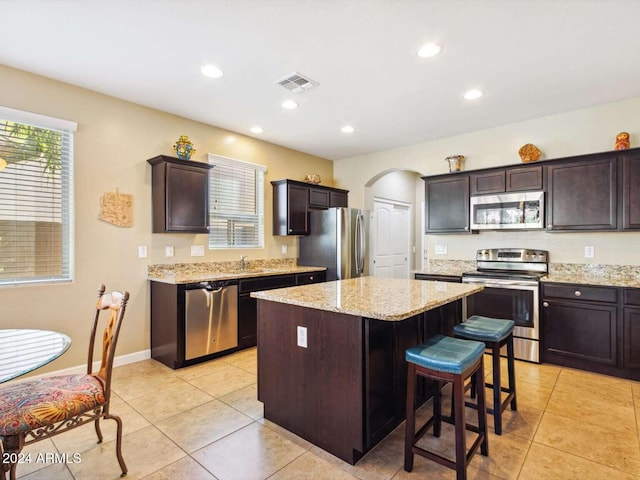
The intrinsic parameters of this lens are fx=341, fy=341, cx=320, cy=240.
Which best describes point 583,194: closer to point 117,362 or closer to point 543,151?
point 543,151

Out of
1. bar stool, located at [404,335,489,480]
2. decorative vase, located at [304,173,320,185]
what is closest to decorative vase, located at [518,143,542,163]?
decorative vase, located at [304,173,320,185]

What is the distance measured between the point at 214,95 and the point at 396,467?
347 centimetres

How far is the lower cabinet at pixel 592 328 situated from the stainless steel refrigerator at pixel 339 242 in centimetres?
231

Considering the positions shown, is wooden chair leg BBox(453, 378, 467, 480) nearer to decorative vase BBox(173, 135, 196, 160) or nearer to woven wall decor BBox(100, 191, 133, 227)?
woven wall decor BBox(100, 191, 133, 227)

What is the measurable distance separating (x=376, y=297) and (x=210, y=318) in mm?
2118

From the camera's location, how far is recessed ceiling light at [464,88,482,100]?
3344 millimetres

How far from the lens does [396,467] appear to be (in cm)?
193

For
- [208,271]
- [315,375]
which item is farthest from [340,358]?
[208,271]

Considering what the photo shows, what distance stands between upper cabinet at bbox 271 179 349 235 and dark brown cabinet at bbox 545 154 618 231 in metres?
3.04

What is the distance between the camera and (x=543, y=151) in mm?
4051

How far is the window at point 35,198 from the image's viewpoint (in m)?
2.91

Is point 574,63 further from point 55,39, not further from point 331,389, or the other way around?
point 55,39

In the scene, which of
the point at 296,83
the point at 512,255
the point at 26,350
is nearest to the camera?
Result: the point at 26,350

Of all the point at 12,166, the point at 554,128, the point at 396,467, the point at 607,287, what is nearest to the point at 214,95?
the point at 12,166
